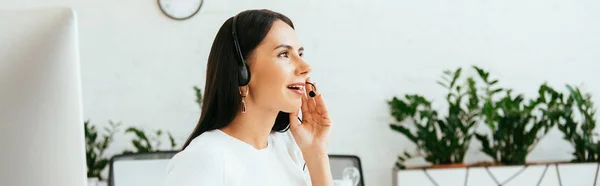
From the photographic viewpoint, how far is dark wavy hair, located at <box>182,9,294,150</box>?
54.0 inches

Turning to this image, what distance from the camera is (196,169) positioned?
1228 millimetres

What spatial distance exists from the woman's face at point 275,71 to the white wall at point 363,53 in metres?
2.56

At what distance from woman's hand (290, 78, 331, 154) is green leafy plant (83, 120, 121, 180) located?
234 centimetres

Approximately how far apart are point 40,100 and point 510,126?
131 inches

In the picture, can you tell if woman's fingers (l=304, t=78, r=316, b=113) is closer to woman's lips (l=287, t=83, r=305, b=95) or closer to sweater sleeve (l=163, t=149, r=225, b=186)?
woman's lips (l=287, t=83, r=305, b=95)

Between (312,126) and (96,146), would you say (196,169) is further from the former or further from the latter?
(96,146)

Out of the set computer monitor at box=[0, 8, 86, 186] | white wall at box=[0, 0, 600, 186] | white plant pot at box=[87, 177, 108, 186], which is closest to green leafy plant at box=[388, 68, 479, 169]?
white wall at box=[0, 0, 600, 186]

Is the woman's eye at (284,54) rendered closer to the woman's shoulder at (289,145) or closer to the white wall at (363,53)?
the woman's shoulder at (289,145)

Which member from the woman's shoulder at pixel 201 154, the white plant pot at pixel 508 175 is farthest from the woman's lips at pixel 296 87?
the white plant pot at pixel 508 175

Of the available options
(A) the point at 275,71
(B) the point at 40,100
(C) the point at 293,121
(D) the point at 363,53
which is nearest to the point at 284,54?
(A) the point at 275,71

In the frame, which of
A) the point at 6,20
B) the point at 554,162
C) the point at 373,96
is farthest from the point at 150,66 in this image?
the point at 6,20

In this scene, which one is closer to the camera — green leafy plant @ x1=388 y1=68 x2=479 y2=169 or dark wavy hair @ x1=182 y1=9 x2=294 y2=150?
dark wavy hair @ x1=182 y1=9 x2=294 y2=150

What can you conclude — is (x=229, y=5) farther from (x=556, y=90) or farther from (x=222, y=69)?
(x=222, y=69)

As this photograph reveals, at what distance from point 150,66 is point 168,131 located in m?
0.31
